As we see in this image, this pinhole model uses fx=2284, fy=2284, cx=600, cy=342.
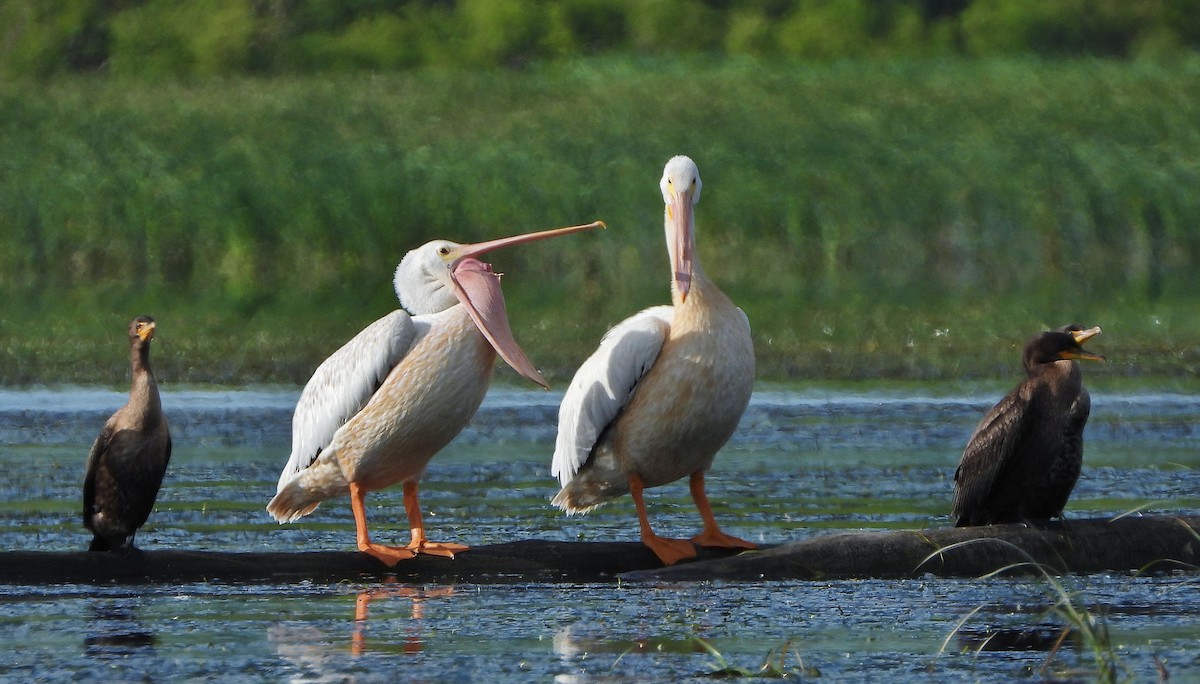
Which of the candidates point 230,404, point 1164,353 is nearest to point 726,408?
point 230,404

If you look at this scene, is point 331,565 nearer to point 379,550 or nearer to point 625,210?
point 379,550

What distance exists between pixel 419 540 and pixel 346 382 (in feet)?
1.82

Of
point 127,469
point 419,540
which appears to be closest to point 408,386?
point 419,540

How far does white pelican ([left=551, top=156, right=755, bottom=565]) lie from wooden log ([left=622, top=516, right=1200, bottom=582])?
0.29m

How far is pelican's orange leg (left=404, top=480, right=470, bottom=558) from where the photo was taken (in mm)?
6051

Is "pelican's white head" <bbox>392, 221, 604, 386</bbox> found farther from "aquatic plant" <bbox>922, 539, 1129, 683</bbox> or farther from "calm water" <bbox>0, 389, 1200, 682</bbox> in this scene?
"aquatic plant" <bbox>922, 539, 1129, 683</bbox>

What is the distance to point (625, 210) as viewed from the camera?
47.8ft

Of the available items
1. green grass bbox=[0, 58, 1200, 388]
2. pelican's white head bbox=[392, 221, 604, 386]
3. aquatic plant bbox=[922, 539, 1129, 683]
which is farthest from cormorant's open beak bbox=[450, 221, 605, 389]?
green grass bbox=[0, 58, 1200, 388]

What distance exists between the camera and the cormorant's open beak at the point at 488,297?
6.43 metres

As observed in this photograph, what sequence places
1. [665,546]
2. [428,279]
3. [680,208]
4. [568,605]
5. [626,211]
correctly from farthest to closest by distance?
[626,211], [428,279], [680,208], [665,546], [568,605]

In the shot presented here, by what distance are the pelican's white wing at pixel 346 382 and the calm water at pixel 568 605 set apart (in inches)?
17.2

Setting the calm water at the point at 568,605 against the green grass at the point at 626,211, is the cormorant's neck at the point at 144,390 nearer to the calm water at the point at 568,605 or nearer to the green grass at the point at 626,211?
the calm water at the point at 568,605

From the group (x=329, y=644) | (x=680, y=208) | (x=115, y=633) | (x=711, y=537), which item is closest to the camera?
(x=329, y=644)

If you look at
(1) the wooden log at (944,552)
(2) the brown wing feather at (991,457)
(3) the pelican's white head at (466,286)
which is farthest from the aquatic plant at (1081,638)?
(3) the pelican's white head at (466,286)
